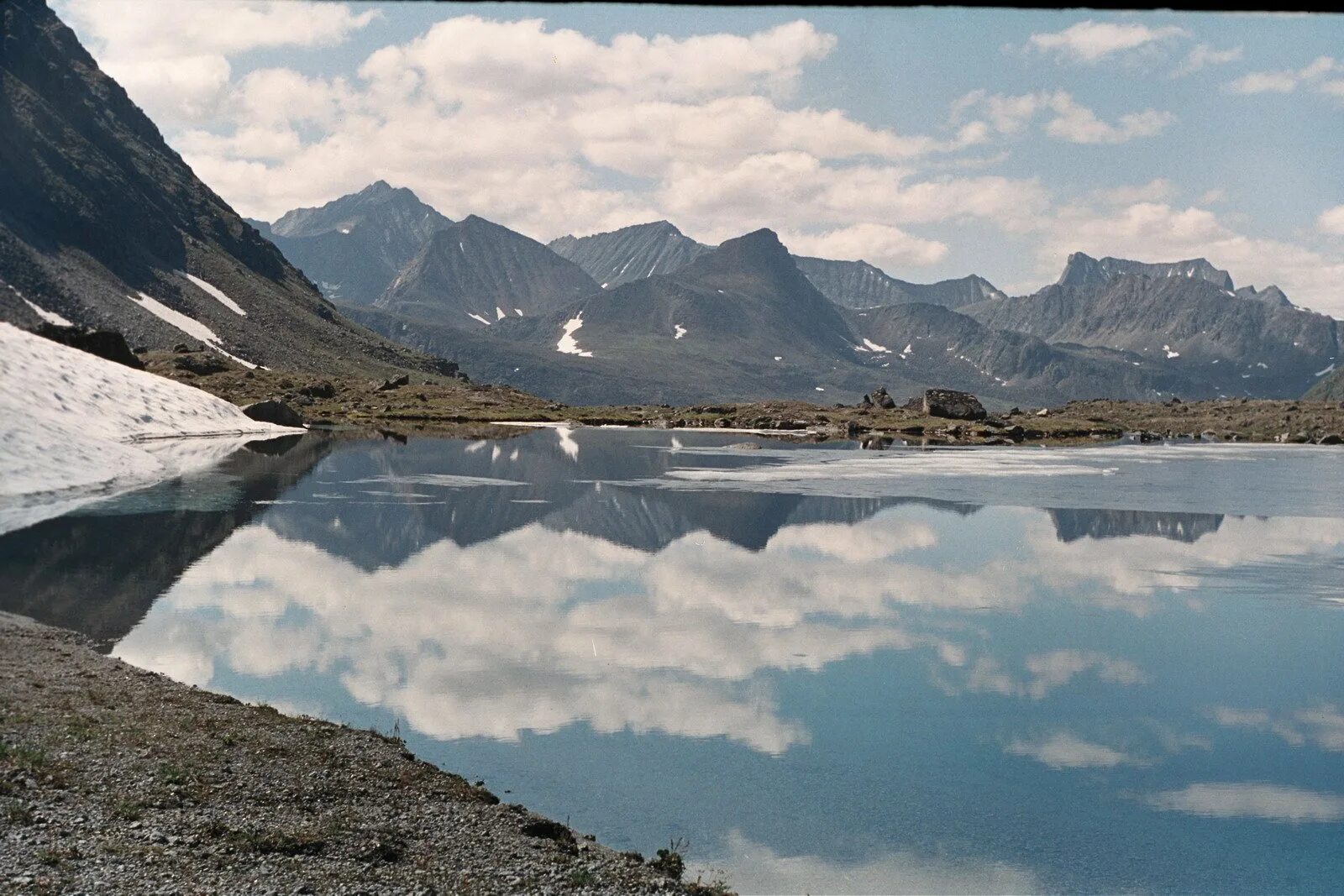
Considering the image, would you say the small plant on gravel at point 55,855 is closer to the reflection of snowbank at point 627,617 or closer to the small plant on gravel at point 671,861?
the small plant on gravel at point 671,861

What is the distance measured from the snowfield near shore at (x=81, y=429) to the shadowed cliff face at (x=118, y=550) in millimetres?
3089

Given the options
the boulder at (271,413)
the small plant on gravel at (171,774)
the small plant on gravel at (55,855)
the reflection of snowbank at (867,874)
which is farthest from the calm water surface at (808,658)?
the boulder at (271,413)

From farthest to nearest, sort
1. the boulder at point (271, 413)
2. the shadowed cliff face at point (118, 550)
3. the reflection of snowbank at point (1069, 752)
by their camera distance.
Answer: the boulder at point (271, 413), the shadowed cliff face at point (118, 550), the reflection of snowbank at point (1069, 752)

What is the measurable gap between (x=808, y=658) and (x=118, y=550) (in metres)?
31.8

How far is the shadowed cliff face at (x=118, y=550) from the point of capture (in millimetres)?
34656

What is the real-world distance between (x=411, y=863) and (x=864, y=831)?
8.21m

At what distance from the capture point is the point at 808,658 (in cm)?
3172

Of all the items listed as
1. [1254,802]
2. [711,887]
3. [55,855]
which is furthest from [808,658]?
[55,855]

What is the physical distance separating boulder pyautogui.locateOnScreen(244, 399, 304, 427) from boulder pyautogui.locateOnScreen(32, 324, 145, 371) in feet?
53.5

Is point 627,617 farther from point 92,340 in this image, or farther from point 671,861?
point 92,340

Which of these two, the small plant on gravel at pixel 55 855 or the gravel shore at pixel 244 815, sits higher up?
the small plant on gravel at pixel 55 855

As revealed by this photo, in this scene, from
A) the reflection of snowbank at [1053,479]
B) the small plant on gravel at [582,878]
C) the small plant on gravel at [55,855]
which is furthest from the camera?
the reflection of snowbank at [1053,479]

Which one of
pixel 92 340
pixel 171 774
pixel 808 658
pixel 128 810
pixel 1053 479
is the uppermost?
pixel 92 340

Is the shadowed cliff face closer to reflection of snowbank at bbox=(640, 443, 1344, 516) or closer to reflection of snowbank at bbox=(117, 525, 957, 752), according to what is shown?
reflection of snowbank at bbox=(117, 525, 957, 752)
